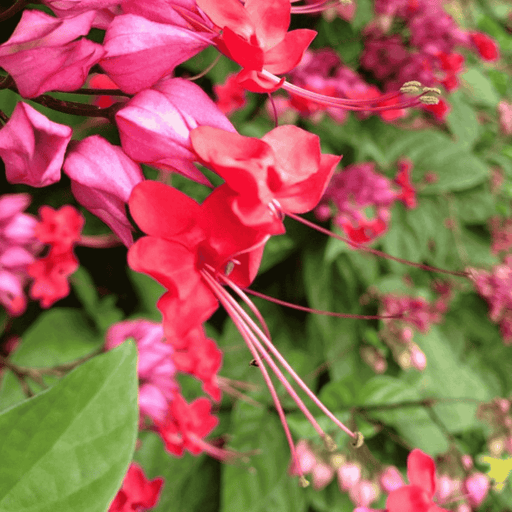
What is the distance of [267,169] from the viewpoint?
18cm

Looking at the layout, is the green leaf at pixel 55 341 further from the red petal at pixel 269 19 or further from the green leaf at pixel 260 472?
the red petal at pixel 269 19

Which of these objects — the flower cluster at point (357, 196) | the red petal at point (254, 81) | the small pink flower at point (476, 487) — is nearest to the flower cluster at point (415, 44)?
the flower cluster at point (357, 196)

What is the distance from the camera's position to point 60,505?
8.2 inches

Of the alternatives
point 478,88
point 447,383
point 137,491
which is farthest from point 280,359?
point 478,88

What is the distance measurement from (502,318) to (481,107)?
593 millimetres

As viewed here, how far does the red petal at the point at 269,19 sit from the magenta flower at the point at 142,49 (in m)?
0.02

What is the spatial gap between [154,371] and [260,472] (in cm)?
25

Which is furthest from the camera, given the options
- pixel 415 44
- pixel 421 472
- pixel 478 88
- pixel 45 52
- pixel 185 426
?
pixel 478 88

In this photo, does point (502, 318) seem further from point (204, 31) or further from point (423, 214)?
point (204, 31)

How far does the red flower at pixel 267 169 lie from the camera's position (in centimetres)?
17

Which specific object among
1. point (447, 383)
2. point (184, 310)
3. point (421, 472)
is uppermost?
point (184, 310)

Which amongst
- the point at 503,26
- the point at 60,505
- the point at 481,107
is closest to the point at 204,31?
the point at 60,505

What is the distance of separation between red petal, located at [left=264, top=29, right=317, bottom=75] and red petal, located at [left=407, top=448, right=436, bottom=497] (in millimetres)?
209

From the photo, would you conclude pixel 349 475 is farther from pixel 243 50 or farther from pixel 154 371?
pixel 243 50
